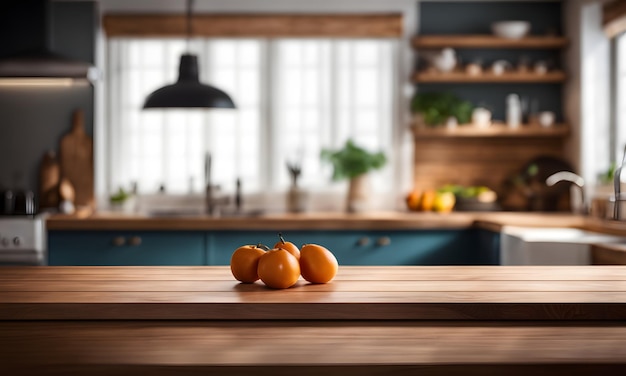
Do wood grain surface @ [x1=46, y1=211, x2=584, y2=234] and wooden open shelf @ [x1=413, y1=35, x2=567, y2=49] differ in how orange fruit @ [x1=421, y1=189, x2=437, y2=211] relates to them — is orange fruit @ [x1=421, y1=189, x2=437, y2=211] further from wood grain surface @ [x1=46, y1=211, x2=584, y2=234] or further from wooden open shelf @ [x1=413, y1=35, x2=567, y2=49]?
wooden open shelf @ [x1=413, y1=35, x2=567, y2=49]

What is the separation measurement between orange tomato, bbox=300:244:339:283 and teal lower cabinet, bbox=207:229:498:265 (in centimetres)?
263

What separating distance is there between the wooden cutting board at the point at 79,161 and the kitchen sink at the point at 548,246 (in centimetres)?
289

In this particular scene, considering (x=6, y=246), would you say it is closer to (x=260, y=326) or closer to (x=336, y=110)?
(x=336, y=110)

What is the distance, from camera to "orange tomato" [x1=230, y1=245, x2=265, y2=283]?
2162 mm

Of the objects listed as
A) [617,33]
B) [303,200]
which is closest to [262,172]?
[303,200]

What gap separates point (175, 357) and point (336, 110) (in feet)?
13.1

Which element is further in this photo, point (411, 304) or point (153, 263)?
point (153, 263)

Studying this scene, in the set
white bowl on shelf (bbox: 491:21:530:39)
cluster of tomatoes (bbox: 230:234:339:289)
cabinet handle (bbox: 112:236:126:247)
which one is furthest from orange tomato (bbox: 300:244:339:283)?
white bowl on shelf (bbox: 491:21:530:39)

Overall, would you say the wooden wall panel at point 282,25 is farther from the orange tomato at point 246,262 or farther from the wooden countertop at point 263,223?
the orange tomato at point 246,262

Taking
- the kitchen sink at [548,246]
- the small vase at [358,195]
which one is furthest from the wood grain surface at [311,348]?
the small vase at [358,195]

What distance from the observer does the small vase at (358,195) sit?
533cm

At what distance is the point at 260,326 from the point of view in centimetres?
195

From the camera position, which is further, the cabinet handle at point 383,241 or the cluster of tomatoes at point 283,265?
the cabinet handle at point 383,241

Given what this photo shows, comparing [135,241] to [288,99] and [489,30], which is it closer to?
[288,99]
